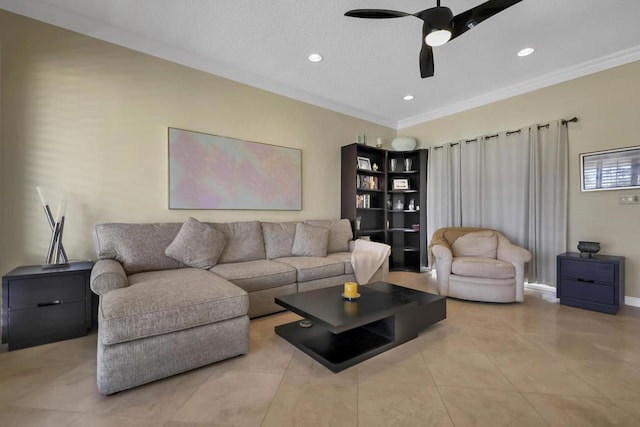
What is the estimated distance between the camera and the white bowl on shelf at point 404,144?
4.81 metres

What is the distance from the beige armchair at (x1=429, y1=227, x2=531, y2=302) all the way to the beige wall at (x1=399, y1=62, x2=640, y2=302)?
82cm

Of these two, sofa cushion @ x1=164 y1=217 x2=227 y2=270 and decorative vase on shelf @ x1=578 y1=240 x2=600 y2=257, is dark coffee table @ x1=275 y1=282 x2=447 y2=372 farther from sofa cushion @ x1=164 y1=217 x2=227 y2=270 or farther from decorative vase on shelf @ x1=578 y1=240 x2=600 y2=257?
decorative vase on shelf @ x1=578 y1=240 x2=600 y2=257

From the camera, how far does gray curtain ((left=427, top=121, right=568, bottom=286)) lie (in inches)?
134

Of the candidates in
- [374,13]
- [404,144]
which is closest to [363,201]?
[404,144]

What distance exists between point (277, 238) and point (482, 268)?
7.73ft

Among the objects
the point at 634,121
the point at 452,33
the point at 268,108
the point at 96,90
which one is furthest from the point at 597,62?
the point at 96,90

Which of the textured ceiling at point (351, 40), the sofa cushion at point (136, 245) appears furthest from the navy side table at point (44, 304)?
the textured ceiling at point (351, 40)

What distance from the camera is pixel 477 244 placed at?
361cm

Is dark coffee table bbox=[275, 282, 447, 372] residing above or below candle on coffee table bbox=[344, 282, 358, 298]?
below

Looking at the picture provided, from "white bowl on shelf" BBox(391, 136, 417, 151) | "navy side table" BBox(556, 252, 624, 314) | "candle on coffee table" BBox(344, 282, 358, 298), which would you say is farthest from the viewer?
"white bowl on shelf" BBox(391, 136, 417, 151)

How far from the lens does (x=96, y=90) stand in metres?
2.56

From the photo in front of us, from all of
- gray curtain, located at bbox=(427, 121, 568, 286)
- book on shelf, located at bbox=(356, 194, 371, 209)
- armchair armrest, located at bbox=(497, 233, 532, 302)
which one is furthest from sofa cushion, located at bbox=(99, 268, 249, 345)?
gray curtain, located at bbox=(427, 121, 568, 286)

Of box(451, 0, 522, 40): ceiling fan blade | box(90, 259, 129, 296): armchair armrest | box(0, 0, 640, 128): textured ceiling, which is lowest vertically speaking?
box(90, 259, 129, 296): armchair armrest

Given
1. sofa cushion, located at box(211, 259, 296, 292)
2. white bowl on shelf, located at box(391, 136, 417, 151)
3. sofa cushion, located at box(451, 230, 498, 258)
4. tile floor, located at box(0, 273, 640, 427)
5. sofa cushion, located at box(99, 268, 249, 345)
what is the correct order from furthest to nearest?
1. white bowl on shelf, located at box(391, 136, 417, 151)
2. sofa cushion, located at box(451, 230, 498, 258)
3. sofa cushion, located at box(211, 259, 296, 292)
4. sofa cushion, located at box(99, 268, 249, 345)
5. tile floor, located at box(0, 273, 640, 427)
